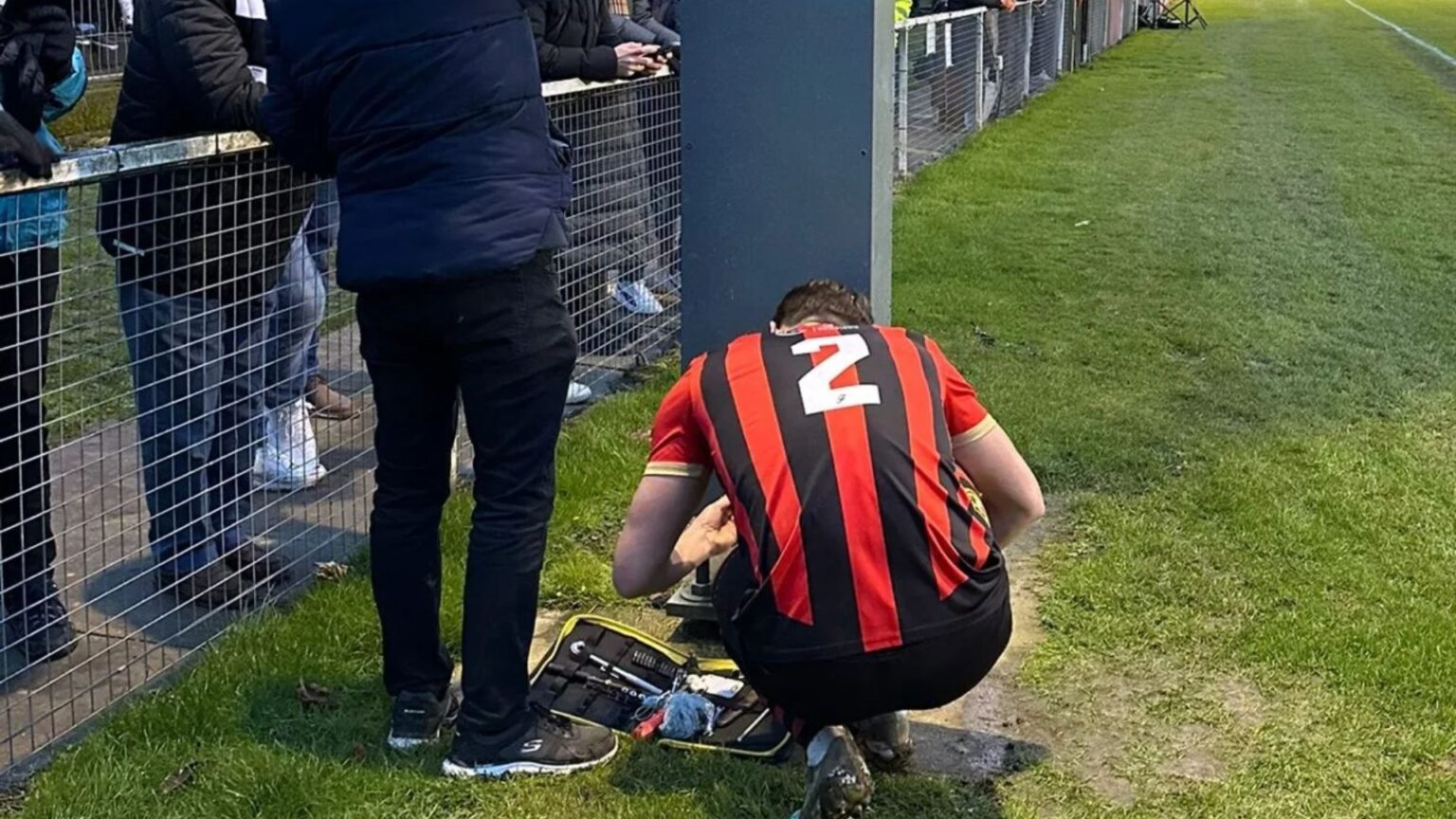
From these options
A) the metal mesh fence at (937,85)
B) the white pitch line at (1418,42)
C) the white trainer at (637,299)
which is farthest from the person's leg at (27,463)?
the white pitch line at (1418,42)

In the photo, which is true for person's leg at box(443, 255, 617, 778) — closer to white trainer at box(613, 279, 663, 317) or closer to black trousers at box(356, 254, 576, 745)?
black trousers at box(356, 254, 576, 745)

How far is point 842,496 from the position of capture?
292cm

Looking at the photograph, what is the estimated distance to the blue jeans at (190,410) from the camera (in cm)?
412

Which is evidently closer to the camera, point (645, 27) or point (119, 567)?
point (119, 567)

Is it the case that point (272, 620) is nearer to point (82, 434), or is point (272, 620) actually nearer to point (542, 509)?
point (542, 509)

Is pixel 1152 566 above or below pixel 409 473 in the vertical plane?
below

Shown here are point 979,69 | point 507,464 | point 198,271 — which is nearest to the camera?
point 507,464

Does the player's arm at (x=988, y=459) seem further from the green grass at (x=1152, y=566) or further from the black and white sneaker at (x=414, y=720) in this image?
the black and white sneaker at (x=414, y=720)

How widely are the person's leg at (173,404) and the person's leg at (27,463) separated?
30 cm

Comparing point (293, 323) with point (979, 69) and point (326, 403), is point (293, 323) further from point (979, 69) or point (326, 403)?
point (979, 69)

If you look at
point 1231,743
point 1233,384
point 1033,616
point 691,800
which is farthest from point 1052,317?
point 691,800

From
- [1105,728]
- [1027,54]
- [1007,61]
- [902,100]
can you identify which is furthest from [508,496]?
[1027,54]

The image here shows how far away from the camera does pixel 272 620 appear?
4203 mm

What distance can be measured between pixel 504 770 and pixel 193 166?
1596mm
